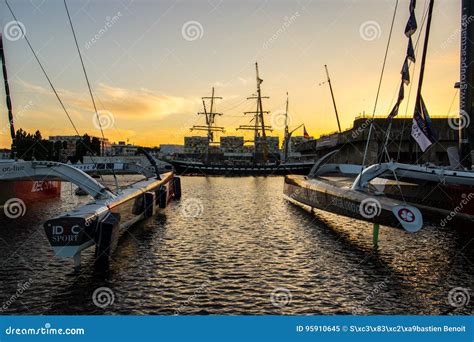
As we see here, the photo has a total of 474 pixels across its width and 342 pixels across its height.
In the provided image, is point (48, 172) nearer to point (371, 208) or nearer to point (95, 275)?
point (95, 275)

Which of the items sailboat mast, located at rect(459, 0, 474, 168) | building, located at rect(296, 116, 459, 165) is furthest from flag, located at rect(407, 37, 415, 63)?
building, located at rect(296, 116, 459, 165)

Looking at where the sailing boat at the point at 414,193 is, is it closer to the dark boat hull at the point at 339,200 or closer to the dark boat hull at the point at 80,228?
the dark boat hull at the point at 339,200

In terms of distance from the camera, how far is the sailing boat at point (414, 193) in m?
13.3

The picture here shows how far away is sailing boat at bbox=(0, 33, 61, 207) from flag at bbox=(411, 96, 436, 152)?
55.7 feet

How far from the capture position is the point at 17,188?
25.9 m

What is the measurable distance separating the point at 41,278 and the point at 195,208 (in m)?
15.8

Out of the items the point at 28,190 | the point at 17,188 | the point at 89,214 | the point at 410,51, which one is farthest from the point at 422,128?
the point at 28,190

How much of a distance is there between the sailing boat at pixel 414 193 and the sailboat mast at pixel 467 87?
0.15 feet

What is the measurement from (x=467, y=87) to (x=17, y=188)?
27783 millimetres

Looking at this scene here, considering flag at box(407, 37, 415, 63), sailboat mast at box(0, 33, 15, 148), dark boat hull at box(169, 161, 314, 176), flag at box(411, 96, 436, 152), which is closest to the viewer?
flag at box(411, 96, 436, 152)

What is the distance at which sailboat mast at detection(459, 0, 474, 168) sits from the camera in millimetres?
19875

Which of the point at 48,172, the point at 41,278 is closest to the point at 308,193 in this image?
the point at 48,172

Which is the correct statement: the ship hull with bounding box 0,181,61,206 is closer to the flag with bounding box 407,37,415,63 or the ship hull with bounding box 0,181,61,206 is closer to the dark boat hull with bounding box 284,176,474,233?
the dark boat hull with bounding box 284,176,474,233

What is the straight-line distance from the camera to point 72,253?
1030 cm
